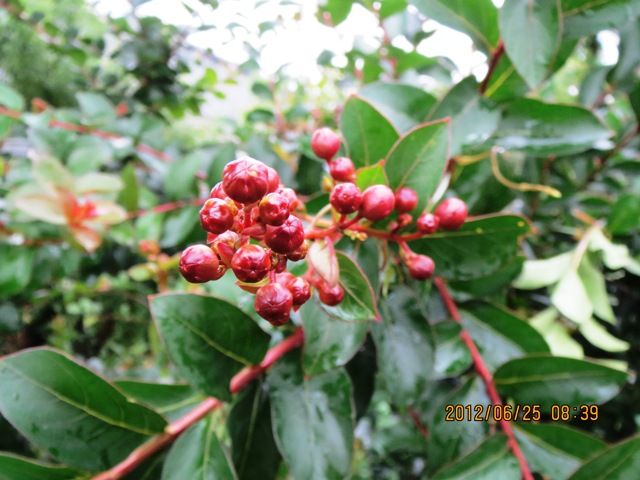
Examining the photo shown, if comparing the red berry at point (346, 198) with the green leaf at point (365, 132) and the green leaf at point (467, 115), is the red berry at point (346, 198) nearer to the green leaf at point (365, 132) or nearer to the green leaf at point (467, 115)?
the green leaf at point (365, 132)

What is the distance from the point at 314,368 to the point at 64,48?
3.93 ft

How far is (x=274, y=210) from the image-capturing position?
1.04 ft

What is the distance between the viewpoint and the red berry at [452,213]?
17.7 inches

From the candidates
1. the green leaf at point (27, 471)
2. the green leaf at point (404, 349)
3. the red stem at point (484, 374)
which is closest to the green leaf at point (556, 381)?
the red stem at point (484, 374)

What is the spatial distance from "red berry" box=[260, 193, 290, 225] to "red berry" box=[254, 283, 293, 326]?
0.15 ft

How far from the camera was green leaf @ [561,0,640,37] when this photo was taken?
52cm

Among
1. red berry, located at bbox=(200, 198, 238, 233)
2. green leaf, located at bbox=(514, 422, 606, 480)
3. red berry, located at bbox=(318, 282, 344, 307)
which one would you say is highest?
red berry, located at bbox=(200, 198, 238, 233)

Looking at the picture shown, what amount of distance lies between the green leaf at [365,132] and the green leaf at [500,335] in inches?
10.7

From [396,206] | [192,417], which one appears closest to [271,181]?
[396,206]

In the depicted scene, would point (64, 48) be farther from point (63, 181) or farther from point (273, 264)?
point (273, 264)

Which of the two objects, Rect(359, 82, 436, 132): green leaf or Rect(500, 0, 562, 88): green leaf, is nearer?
Rect(500, 0, 562, 88): green leaf

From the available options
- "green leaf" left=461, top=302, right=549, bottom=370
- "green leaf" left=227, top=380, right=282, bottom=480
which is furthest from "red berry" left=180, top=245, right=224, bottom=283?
"green leaf" left=461, top=302, right=549, bottom=370

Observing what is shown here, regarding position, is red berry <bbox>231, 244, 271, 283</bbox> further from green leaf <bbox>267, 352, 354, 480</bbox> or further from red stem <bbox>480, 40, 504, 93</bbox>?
red stem <bbox>480, 40, 504, 93</bbox>

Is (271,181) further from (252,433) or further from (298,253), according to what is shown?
(252,433)
